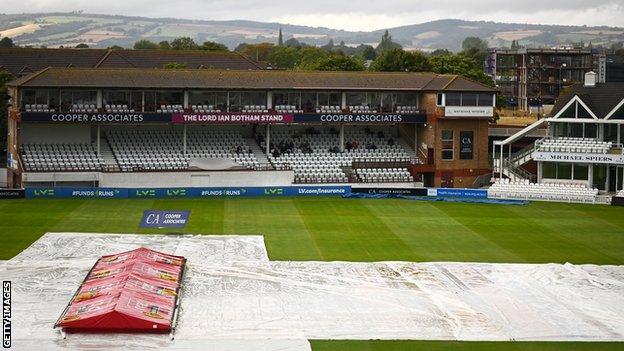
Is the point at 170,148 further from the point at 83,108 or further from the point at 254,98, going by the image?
the point at 254,98

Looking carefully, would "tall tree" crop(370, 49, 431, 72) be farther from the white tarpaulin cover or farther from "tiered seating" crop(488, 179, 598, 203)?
the white tarpaulin cover

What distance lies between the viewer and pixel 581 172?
6712cm

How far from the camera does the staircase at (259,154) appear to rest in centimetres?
6886

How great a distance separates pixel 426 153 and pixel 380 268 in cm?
2978

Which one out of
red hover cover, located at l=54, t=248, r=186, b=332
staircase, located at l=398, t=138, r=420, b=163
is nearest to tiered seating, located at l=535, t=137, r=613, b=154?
staircase, located at l=398, t=138, r=420, b=163

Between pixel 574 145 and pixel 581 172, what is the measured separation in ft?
5.80

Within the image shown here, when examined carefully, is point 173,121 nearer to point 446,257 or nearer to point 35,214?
point 35,214

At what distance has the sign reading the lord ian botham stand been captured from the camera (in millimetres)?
52219

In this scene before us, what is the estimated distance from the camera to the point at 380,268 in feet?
139

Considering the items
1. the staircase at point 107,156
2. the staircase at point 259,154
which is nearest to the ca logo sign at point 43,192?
the staircase at point 107,156

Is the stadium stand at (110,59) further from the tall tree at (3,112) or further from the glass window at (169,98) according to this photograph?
the glass window at (169,98)

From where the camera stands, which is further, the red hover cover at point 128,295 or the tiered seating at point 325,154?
the tiered seating at point 325,154

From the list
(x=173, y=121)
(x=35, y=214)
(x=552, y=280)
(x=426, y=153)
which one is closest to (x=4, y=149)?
(x=173, y=121)

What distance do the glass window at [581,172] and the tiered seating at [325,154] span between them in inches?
444
